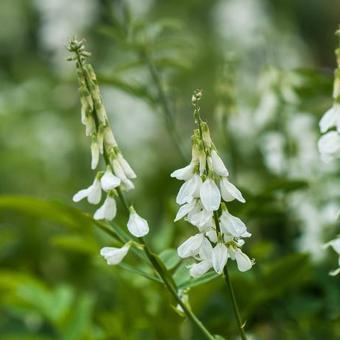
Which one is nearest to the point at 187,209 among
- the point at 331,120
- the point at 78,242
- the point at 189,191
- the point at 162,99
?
the point at 189,191

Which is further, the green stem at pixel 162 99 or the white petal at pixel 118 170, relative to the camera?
the green stem at pixel 162 99

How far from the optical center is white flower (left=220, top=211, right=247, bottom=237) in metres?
1.52

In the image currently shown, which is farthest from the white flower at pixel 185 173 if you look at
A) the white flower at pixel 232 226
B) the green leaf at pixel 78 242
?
the green leaf at pixel 78 242

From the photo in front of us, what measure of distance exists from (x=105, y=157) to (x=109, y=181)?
0.24 ft

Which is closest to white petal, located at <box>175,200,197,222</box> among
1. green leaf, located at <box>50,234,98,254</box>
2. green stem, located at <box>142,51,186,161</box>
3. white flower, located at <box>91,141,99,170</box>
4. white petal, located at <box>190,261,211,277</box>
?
white petal, located at <box>190,261,211,277</box>

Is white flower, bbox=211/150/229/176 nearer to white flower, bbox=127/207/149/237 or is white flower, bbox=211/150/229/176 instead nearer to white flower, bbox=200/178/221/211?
white flower, bbox=200/178/221/211

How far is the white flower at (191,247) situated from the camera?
5.12 feet

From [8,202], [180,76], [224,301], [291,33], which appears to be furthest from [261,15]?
[8,202]

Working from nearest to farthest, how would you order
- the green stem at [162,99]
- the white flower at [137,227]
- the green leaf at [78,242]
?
the white flower at [137,227] < the green leaf at [78,242] < the green stem at [162,99]

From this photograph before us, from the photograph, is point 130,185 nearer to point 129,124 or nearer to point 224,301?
point 224,301

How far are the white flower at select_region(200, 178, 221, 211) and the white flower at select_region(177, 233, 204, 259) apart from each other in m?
0.10

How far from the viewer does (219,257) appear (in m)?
1.54

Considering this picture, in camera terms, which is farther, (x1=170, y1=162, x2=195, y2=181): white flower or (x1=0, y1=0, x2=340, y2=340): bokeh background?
(x1=0, y1=0, x2=340, y2=340): bokeh background

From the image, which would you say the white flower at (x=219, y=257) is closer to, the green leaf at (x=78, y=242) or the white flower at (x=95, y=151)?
the white flower at (x=95, y=151)
